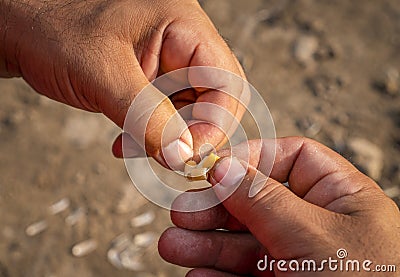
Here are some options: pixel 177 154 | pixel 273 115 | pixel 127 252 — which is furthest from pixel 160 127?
pixel 273 115

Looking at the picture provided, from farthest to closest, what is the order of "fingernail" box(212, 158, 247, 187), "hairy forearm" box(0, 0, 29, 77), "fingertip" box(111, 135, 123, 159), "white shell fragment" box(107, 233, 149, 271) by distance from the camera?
"white shell fragment" box(107, 233, 149, 271), "fingertip" box(111, 135, 123, 159), "hairy forearm" box(0, 0, 29, 77), "fingernail" box(212, 158, 247, 187)

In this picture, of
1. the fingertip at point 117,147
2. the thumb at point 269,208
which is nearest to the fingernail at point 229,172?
the thumb at point 269,208

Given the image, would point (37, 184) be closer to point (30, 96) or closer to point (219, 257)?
point (30, 96)

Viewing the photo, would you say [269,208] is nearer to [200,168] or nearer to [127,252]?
[200,168]

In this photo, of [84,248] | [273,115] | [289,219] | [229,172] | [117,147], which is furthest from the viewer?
[273,115]

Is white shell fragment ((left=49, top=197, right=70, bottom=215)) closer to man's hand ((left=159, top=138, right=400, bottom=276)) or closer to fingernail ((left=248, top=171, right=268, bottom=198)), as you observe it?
man's hand ((left=159, top=138, right=400, bottom=276))

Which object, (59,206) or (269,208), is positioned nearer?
(269,208)

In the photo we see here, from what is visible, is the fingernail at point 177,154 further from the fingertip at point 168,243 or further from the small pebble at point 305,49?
the small pebble at point 305,49

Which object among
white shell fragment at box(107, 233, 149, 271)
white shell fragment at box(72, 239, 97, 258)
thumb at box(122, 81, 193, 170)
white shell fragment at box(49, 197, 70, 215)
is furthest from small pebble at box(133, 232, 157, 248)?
thumb at box(122, 81, 193, 170)
